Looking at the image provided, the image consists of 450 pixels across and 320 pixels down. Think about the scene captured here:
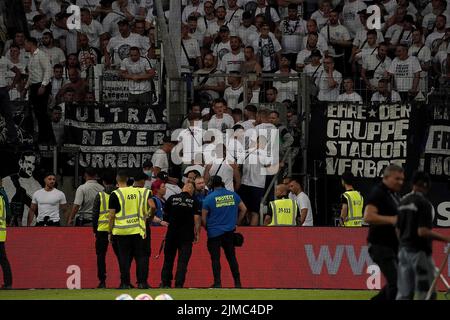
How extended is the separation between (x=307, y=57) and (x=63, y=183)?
5.51 m

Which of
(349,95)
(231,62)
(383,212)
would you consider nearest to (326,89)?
(349,95)

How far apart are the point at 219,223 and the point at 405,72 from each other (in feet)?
19.5

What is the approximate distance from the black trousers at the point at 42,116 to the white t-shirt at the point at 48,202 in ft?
6.67

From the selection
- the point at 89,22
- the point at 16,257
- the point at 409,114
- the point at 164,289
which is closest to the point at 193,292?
the point at 164,289

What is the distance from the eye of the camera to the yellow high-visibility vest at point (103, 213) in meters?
23.1

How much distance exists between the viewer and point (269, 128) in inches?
1005

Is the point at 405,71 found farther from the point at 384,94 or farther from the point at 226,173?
the point at 226,173

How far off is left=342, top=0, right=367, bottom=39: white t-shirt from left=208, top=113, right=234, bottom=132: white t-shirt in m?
4.17

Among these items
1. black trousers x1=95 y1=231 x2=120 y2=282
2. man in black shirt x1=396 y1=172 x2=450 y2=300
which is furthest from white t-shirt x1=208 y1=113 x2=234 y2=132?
man in black shirt x1=396 y1=172 x2=450 y2=300

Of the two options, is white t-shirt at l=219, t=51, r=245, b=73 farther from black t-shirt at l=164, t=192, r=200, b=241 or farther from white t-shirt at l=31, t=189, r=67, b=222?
black t-shirt at l=164, t=192, r=200, b=241

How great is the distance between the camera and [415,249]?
15.4 metres

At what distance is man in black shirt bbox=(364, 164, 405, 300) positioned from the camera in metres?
16.1

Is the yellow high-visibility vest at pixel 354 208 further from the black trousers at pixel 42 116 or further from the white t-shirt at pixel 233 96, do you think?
the black trousers at pixel 42 116

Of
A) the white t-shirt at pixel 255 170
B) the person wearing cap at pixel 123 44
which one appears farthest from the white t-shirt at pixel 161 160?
the person wearing cap at pixel 123 44
